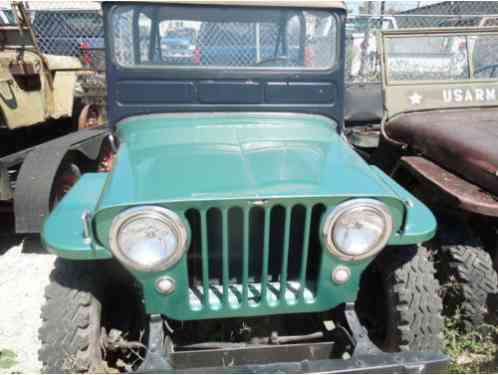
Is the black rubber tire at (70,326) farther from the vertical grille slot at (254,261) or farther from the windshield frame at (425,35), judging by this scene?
the windshield frame at (425,35)

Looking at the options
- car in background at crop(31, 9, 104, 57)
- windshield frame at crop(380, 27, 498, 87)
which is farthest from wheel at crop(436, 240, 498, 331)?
car in background at crop(31, 9, 104, 57)

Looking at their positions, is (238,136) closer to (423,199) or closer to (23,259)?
(423,199)

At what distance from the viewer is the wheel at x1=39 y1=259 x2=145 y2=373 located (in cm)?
176

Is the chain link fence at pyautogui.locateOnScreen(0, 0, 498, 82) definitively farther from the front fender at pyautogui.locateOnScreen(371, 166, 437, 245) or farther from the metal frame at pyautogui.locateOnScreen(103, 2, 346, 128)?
the front fender at pyautogui.locateOnScreen(371, 166, 437, 245)

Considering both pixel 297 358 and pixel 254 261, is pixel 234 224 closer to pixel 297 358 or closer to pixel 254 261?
pixel 254 261

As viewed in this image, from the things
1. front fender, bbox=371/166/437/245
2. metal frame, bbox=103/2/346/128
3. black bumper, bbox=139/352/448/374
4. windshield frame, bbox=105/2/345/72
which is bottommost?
black bumper, bbox=139/352/448/374

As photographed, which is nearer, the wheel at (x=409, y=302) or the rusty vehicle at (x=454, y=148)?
the wheel at (x=409, y=302)

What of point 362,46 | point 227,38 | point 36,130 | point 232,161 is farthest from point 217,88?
point 362,46

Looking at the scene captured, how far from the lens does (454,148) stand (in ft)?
8.80

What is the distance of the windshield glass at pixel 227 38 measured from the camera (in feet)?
8.50

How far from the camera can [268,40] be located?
2701mm

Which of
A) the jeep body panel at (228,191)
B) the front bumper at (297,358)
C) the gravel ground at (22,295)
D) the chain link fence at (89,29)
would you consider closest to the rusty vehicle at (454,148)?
the jeep body panel at (228,191)

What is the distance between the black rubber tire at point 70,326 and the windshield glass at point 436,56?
8.76ft

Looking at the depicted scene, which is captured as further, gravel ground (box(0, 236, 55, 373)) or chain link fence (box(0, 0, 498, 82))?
chain link fence (box(0, 0, 498, 82))
